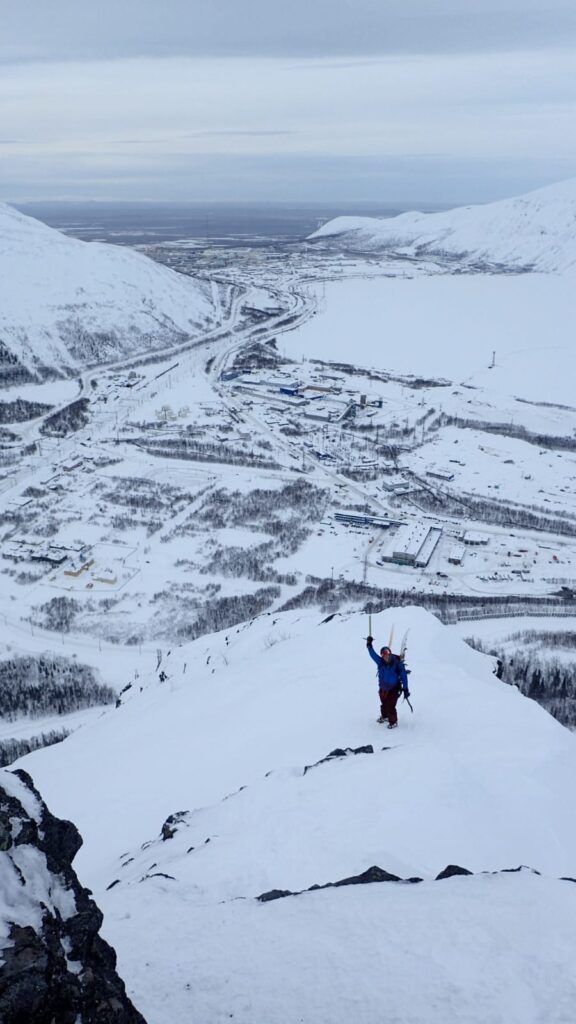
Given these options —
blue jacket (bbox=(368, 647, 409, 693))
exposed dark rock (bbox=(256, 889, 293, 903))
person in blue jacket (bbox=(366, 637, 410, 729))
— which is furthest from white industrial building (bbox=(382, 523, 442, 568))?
exposed dark rock (bbox=(256, 889, 293, 903))

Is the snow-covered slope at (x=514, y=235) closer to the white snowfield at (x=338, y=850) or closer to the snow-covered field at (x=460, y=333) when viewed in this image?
the snow-covered field at (x=460, y=333)

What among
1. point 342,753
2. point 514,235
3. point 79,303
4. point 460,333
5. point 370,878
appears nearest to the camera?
point 370,878

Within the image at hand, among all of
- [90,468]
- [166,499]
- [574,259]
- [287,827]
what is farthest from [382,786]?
[574,259]

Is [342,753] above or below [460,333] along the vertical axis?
below

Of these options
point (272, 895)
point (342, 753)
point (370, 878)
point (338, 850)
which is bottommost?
point (342, 753)

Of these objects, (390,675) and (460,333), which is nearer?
(390,675)

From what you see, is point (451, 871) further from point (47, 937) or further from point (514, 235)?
point (514, 235)

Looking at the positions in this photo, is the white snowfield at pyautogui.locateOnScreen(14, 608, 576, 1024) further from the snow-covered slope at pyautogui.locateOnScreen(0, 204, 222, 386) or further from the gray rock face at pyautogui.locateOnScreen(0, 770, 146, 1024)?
the snow-covered slope at pyautogui.locateOnScreen(0, 204, 222, 386)

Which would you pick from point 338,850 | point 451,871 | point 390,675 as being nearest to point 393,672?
point 390,675
